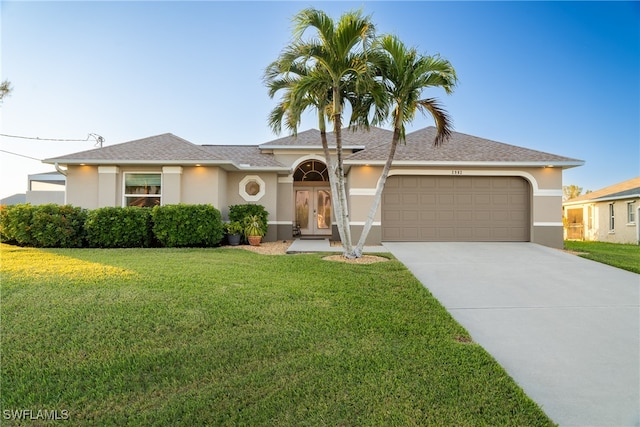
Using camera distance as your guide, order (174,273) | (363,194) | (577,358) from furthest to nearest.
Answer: (363,194) → (174,273) → (577,358)

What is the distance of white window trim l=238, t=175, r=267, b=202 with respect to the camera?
1512 cm

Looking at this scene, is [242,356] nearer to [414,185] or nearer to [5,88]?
[5,88]

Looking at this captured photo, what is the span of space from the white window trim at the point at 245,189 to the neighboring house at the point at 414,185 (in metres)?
0.66

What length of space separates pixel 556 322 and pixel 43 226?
47.8 feet

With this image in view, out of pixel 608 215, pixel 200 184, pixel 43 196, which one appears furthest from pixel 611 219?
pixel 43 196

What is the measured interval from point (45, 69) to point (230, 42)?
6101 millimetres

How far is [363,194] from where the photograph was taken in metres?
12.7

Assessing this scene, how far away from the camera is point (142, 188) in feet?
45.1

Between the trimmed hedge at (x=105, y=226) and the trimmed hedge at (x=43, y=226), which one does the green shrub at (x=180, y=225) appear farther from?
the trimmed hedge at (x=43, y=226)

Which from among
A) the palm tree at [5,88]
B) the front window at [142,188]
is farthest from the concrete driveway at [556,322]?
the palm tree at [5,88]

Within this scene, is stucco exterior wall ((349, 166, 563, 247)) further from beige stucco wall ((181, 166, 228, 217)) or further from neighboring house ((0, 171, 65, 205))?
neighboring house ((0, 171, 65, 205))

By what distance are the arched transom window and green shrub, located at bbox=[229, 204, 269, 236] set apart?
3379mm

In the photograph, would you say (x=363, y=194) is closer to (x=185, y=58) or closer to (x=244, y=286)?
(x=244, y=286)

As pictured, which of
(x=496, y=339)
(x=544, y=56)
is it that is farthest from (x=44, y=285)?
(x=544, y=56)
